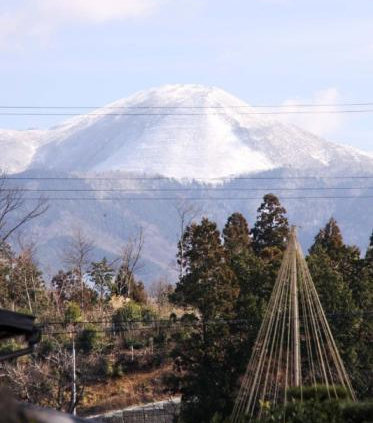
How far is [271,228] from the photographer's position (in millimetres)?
39719

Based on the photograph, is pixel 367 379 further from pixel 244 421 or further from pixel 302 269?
pixel 244 421

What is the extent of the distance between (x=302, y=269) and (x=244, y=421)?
587 cm

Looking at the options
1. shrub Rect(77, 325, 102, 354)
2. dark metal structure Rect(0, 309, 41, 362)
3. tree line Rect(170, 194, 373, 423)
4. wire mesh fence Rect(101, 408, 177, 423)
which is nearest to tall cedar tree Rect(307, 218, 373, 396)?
tree line Rect(170, 194, 373, 423)

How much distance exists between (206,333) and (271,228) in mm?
11598

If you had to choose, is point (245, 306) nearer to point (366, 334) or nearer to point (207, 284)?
point (207, 284)

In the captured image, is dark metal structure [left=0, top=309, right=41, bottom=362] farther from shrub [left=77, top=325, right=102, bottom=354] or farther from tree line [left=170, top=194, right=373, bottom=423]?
shrub [left=77, top=325, right=102, bottom=354]

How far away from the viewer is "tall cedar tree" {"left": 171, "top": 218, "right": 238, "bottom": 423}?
2719cm

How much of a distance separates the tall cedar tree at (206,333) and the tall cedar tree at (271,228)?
328 inches

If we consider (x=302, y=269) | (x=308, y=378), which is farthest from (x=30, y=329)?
(x=308, y=378)

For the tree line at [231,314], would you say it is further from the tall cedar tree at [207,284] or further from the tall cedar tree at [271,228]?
the tall cedar tree at [271,228]

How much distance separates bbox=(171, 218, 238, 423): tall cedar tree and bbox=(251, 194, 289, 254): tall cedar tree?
27.3 ft

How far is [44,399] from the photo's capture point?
31328 millimetres

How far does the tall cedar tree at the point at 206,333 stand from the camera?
2719 cm

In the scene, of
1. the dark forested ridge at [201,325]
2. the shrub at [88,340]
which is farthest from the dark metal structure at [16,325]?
the shrub at [88,340]
